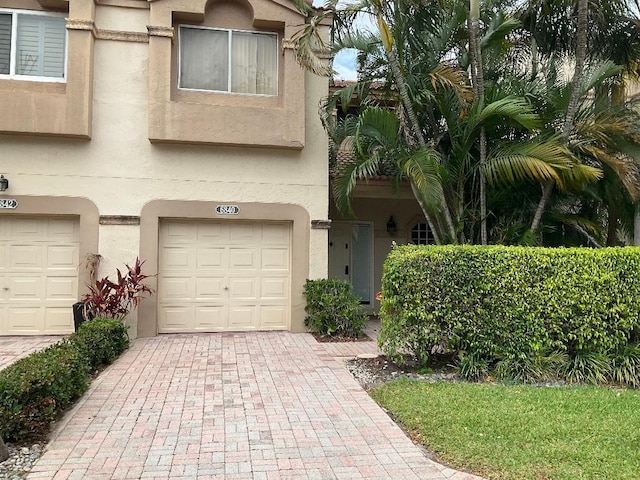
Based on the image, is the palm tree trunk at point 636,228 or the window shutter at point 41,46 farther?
the window shutter at point 41,46

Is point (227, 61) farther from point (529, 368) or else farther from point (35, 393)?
point (529, 368)

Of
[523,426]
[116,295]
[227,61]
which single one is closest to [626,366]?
[523,426]

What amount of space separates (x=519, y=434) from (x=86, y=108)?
875 cm

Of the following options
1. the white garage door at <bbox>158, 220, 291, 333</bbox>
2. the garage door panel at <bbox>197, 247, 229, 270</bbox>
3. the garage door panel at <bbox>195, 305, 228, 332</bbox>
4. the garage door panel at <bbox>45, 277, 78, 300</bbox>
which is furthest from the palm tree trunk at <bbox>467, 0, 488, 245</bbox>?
the garage door panel at <bbox>45, 277, 78, 300</bbox>

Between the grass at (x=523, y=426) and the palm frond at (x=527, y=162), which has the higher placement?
the palm frond at (x=527, y=162)

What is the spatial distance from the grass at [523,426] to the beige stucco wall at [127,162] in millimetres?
4637

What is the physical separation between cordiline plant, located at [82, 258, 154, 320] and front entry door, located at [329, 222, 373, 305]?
16.9ft

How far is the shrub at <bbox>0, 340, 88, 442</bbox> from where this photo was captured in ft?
14.3

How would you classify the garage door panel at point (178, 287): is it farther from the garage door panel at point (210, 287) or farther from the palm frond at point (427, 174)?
the palm frond at point (427, 174)

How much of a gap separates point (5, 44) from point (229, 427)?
343 inches

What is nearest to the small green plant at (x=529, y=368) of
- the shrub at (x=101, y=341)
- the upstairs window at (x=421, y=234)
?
the shrub at (x=101, y=341)

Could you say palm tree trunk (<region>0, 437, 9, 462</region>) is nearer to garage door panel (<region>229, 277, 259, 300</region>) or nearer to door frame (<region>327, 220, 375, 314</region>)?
garage door panel (<region>229, 277, 259, 300</region>)

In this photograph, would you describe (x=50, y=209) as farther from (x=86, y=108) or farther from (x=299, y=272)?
(x=299, y=272)

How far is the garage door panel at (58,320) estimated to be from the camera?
9344mm
